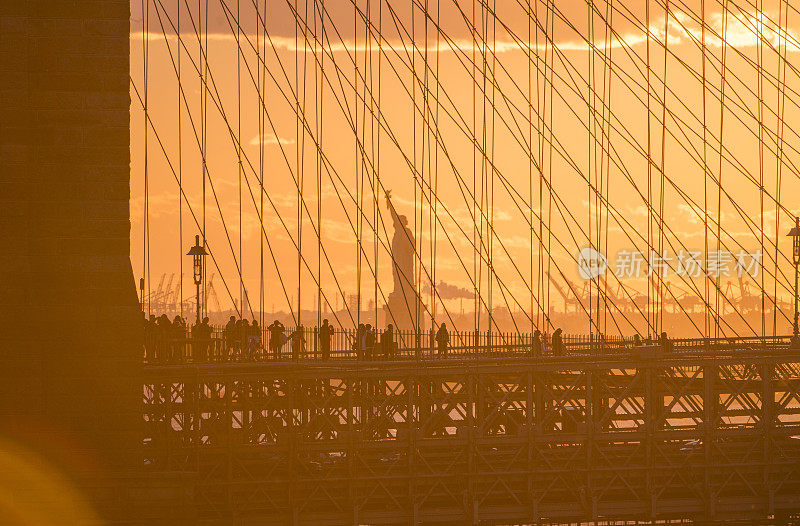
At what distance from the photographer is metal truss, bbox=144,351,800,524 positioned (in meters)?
24.4

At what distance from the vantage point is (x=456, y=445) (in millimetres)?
25234

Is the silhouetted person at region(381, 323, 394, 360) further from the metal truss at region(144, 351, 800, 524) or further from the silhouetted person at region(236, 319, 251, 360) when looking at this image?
the metal truss at region(144, 351, 800, 524)

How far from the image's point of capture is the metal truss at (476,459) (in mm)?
24391

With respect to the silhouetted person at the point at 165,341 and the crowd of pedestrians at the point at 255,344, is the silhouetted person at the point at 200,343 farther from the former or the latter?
the silhouetted person at the point at 165,341

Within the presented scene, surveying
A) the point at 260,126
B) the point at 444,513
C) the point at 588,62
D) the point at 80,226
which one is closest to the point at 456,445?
the point at 444,513

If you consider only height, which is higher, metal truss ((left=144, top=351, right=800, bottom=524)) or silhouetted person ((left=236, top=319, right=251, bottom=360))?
silhouetted person ((left=236, top=319, right=251, bottom=360))

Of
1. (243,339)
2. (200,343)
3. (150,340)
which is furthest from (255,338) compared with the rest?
(150,340)

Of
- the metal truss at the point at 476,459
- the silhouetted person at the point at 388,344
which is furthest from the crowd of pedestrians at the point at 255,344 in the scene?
the metal truss at the point at 476,459

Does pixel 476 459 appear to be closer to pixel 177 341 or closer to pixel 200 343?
pixel 177 341

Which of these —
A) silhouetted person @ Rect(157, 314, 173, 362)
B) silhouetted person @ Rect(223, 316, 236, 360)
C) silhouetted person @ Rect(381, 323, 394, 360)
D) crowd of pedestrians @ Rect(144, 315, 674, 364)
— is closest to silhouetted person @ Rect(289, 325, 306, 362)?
crowd of pedestrians @ Rect(144, 315, 674, 364)

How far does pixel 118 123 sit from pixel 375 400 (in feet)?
34.2

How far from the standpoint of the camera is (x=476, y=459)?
25906 millimetres

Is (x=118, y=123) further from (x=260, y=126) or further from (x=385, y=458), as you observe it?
(x=260, y=126)

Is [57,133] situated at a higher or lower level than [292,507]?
higher
